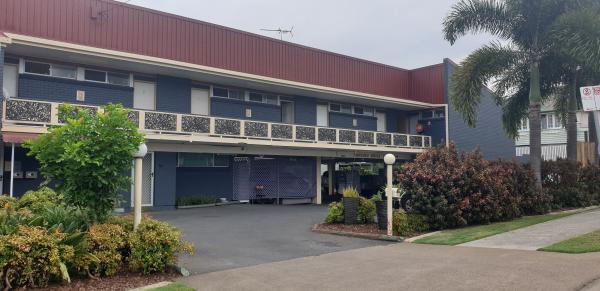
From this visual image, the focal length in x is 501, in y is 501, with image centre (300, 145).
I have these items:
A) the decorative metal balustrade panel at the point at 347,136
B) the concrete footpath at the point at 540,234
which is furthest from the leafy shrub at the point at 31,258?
the decorative metal balustrade panel at the point at 347,136

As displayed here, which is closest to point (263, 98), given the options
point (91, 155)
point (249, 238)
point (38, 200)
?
point (249, 238)

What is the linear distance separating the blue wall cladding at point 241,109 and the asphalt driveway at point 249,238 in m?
4.96

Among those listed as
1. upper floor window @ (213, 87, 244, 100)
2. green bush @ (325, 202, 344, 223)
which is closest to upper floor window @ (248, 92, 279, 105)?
upper floor window @ (213, 87, 244, 100)

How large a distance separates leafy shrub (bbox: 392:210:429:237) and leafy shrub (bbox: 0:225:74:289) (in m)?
8.22

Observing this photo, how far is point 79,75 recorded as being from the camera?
59.4 ft

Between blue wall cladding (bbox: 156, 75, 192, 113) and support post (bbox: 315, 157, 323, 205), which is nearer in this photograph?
blue wall cladding (bbox: 156, 75, 192, 113)

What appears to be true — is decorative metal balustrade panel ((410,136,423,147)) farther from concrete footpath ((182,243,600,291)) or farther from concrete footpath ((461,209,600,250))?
concrete footpath ((182,243,600,291))

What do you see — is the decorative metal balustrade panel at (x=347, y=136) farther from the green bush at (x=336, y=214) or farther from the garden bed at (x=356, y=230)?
the garden bed at (x=356, y=230)

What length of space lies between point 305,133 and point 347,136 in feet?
8.99

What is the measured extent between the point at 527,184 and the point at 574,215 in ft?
5.48

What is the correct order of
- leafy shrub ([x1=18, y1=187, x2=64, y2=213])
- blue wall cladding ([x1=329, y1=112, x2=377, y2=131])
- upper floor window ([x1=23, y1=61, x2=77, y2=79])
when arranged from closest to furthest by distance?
leafy shrub ([x1=18, y1=187, x2=64, y2=213]) → upper floor window ([x1=23, y1=61, x2=77, y2=79]) → blue wall cladding ([x1=329, y1=112, x2=377, y2=131])

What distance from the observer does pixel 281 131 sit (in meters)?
21.8

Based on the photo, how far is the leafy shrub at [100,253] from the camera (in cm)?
770

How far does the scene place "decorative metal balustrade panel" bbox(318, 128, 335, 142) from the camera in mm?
23516
